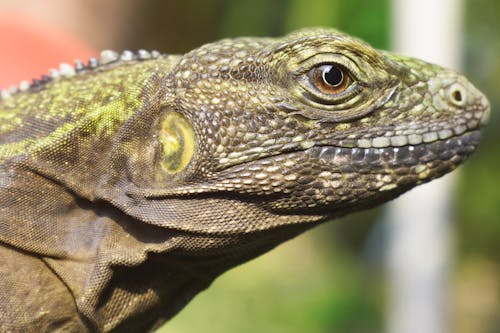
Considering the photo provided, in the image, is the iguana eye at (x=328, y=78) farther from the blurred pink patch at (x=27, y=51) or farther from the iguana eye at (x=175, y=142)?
the blurred pink patch at (x=27, y=51)

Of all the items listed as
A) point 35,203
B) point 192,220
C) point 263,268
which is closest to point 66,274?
point 35,203

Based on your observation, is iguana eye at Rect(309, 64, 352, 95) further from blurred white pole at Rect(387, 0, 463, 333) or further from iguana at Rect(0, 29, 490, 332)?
blurred white pole at Rect(387, 0, 463, 333)

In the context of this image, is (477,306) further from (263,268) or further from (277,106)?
(277,106)

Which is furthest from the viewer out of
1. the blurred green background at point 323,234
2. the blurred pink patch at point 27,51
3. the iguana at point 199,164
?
the blurred green background at point 323,234

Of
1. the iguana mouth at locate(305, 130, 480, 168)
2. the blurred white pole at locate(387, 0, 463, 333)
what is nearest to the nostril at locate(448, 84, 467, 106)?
the iguana mouth at locate(305, 130, 480, 168)

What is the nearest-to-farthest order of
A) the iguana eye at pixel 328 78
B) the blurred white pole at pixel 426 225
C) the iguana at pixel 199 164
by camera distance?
the iguana at pixel 199 164 → the iguana eye at pixel 328 78 → the blurred white pole at pixel 426 225

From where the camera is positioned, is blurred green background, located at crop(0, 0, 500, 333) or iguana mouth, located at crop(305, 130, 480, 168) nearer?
iguana mouth, located at crop(305, 130, 480, 168)

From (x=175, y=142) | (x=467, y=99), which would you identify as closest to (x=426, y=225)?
(x=467, y=99)

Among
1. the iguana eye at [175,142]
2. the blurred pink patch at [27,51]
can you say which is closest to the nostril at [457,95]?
the iguana eye at [175,142]

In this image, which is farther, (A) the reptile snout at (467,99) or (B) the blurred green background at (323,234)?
(B) the blurred green background at (323,234)
